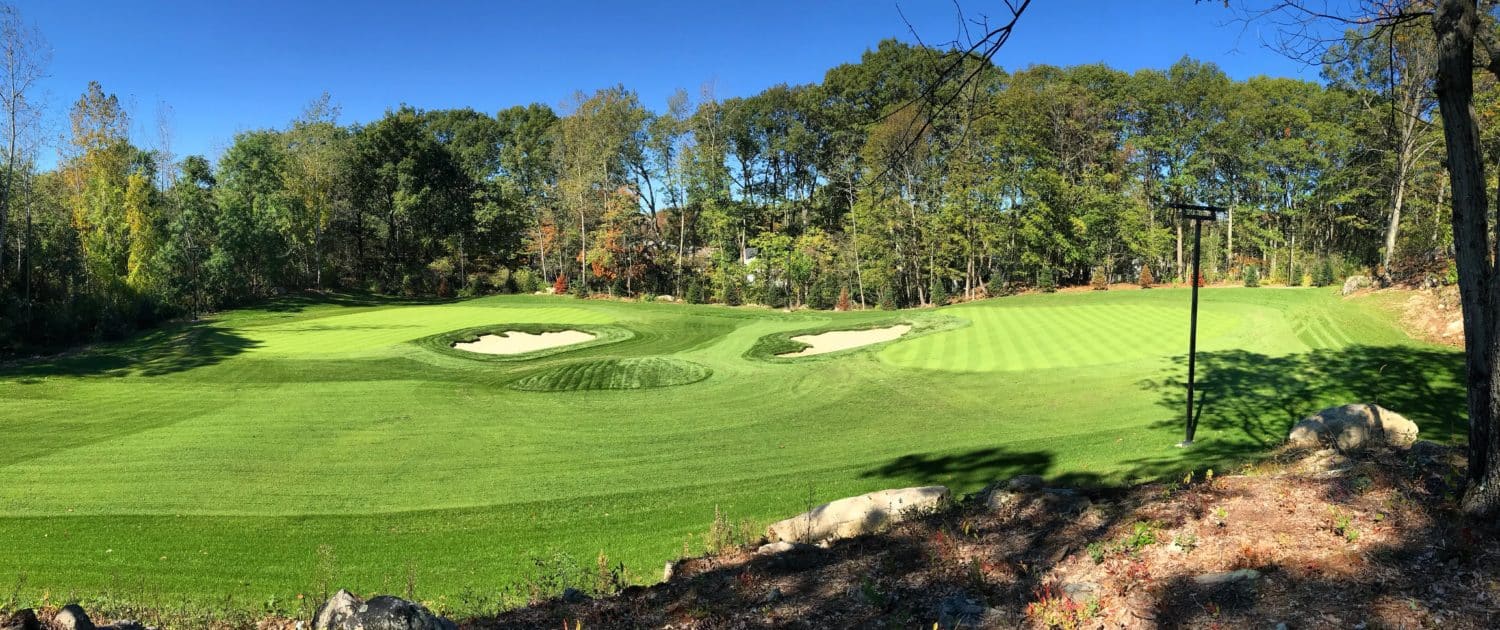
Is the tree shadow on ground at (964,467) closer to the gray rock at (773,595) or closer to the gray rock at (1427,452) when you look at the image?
the gray rock at (1427,452)

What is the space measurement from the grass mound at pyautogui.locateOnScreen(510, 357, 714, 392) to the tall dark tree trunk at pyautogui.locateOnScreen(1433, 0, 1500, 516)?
14773mm

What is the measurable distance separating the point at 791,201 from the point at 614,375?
33537 millimetres

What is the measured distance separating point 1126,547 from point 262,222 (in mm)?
43471

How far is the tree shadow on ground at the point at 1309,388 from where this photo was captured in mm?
10398

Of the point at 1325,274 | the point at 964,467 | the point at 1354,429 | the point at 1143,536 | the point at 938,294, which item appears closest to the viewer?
the point at 1143,536

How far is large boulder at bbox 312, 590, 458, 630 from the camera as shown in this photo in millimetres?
3663

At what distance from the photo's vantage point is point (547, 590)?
6070 mm

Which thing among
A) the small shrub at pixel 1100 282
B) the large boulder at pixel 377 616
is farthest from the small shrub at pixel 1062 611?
the small shrub at pixel 1100 282

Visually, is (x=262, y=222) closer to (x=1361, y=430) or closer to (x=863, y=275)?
(x=863, y=275)

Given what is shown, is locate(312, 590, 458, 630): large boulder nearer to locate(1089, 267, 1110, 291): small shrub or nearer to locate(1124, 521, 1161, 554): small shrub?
locate(1124, 521, 1161, 554): small shrub

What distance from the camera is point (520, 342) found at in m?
25.0

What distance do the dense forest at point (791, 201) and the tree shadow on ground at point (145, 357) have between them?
272 centimetres

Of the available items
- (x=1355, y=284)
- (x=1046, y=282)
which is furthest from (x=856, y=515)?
(x=1046, y=282)

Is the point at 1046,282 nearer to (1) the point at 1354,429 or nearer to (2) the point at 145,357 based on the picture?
(1) the point at 1354,429
